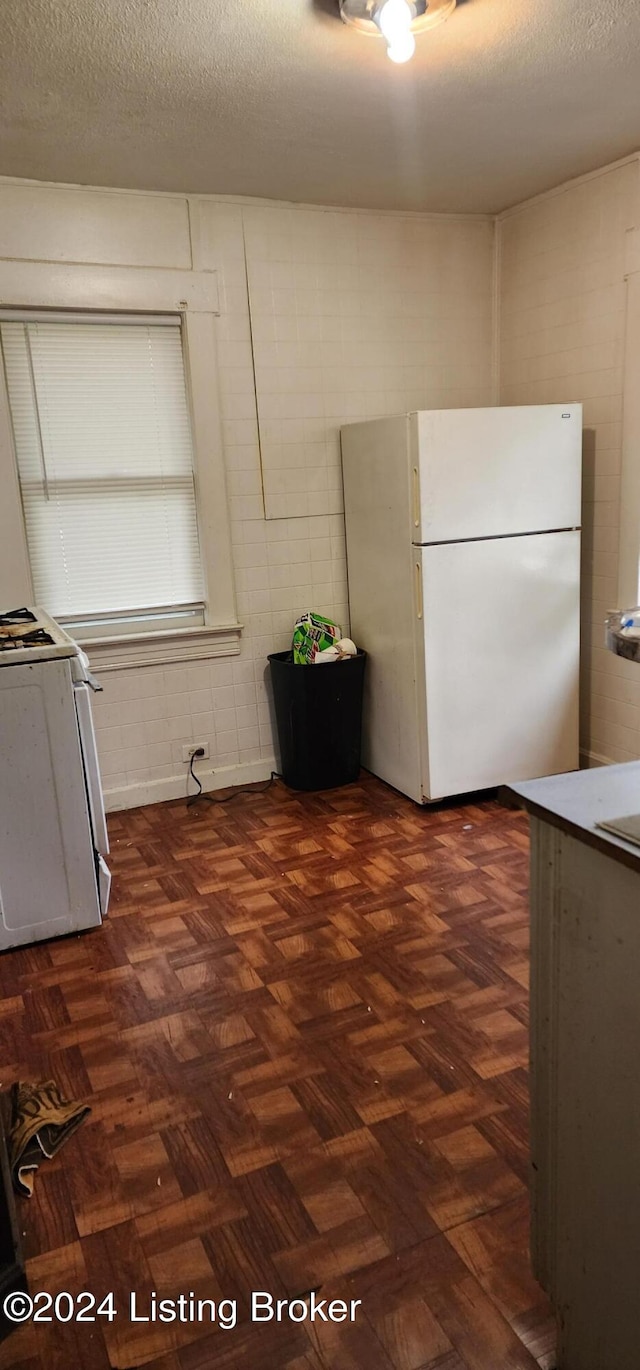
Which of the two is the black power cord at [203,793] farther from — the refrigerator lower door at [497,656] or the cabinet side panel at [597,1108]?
the cabinet side panel at [597,1108]

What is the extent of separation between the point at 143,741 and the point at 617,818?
2854 millimetres

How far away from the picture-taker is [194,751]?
12.7 ft

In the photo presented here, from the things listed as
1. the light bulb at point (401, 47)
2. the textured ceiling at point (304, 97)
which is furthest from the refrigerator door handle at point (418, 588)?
the light bulb at point (401, 47)

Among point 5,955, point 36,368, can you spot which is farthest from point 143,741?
point 36,368

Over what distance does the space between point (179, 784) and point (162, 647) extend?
62 centimetres

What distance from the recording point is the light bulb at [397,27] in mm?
2021

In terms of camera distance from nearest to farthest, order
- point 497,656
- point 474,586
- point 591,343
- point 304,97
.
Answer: point 304,97 < point 474,586 < point 497,656 < point 591,343

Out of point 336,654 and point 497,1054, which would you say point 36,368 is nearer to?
point 336,654

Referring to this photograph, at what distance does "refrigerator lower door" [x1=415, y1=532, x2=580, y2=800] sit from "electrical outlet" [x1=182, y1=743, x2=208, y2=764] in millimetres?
1019

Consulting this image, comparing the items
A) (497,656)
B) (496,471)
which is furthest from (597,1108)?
(496,471)

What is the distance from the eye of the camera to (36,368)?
335 centimetres

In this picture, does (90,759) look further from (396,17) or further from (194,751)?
(396,17)

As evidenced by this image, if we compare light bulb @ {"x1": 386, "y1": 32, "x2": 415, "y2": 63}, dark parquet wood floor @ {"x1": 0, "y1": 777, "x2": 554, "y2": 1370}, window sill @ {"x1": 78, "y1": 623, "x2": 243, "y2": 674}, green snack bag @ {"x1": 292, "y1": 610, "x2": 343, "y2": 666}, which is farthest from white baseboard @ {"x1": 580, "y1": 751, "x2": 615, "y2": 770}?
light bulb @ {"x1": 386, "y1": 32, "x2": 415, "y2": 63}

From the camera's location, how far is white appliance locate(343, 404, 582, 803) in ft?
10.8
